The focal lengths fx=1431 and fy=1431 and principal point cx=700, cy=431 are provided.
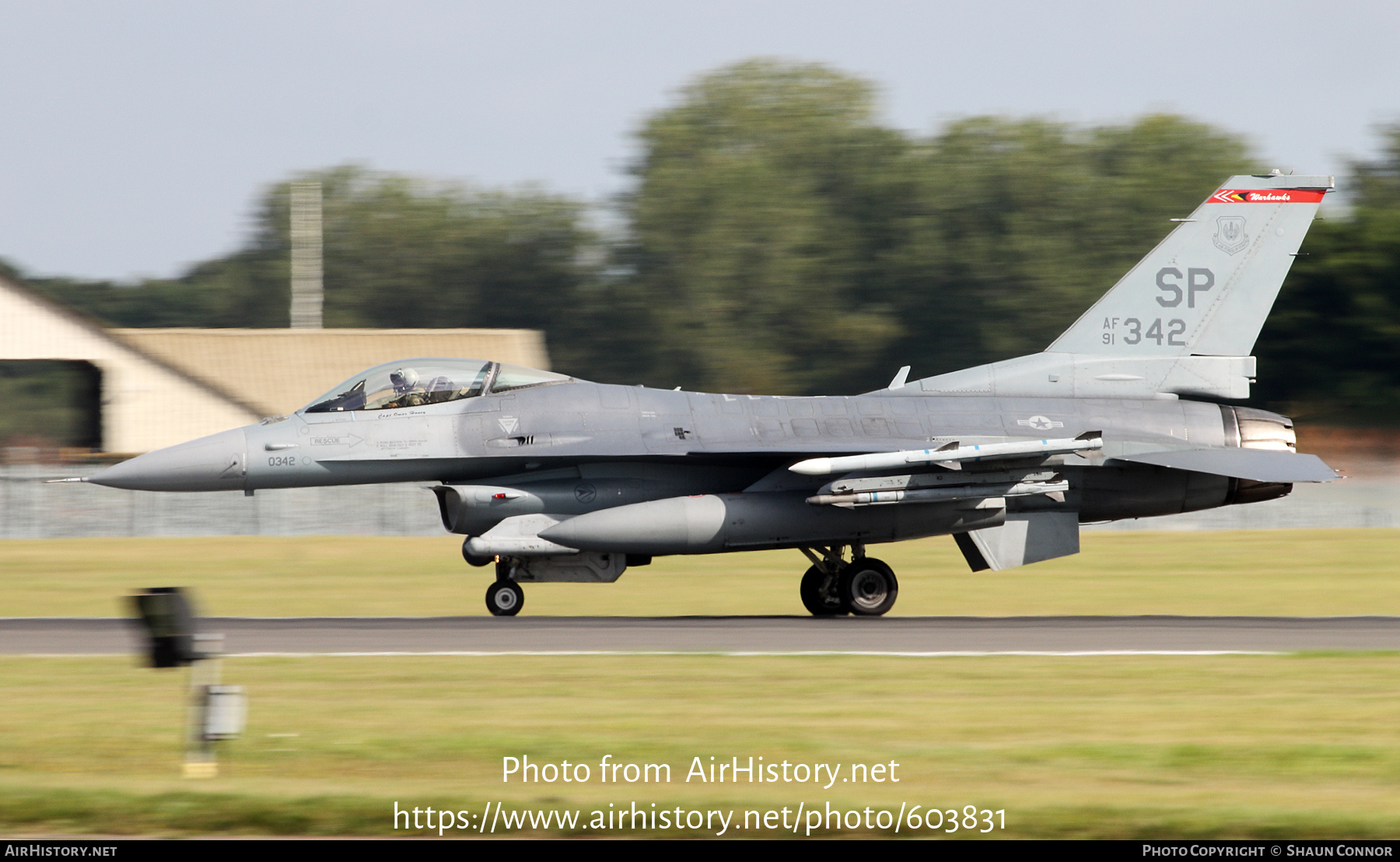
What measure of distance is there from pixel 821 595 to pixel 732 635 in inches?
110

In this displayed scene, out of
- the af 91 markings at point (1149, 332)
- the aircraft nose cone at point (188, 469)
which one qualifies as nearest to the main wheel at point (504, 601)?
the aircraft nose cone at point (188, 469)

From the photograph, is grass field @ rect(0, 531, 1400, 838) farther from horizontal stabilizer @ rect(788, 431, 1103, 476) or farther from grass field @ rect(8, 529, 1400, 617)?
grass field @ rect(8, 529, 1400, 617)

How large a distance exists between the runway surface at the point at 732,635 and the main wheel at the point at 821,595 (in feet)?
1.98

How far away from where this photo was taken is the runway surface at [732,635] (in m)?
13.3

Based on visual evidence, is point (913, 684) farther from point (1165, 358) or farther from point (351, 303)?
point (351, 303)

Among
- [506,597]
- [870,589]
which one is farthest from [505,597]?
[870,589]

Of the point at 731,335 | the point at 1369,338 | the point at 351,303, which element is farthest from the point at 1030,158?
the point at 351,303

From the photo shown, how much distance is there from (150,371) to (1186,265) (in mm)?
28817

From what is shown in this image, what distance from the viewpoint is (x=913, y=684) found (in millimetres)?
11148

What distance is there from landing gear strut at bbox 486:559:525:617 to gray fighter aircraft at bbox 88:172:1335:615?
0.09 ft

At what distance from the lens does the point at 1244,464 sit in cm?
1639

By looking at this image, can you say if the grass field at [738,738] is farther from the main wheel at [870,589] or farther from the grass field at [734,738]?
the main wheel at [870,589]

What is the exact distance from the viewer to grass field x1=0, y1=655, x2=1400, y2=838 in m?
7.16

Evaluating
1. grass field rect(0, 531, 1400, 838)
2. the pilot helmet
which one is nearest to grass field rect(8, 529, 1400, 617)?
the pilot helmet
